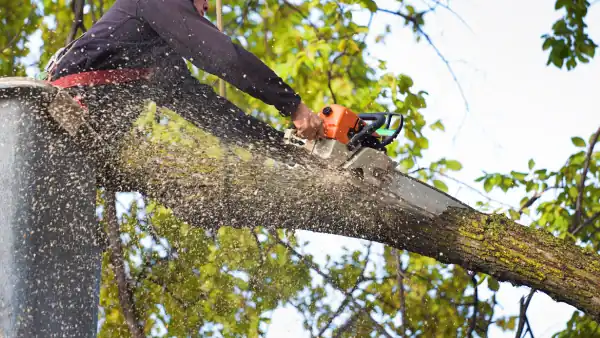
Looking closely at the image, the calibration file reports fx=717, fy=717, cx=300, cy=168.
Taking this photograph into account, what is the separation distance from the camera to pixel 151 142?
3.07 meters

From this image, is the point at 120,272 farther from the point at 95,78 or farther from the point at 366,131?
the point at 366,131

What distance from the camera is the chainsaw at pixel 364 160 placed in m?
3.05

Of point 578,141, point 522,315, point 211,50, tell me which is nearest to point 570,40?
point 578,141

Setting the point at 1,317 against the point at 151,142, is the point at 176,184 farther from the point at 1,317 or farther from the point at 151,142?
the point at 1,317

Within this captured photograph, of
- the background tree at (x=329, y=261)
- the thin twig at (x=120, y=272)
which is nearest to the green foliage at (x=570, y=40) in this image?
the background tree at (x=329, y=261)

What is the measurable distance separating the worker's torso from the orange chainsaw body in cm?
75

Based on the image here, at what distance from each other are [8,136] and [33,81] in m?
0.24

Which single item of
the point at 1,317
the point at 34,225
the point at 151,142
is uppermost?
the point at 151,142

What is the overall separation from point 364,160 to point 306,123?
0.29 m

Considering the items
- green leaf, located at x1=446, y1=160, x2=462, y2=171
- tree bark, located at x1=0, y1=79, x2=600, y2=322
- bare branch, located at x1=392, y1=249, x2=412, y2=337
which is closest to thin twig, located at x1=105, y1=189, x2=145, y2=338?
tree bark, located at x1=0, y1=79, x2=600, y2=322

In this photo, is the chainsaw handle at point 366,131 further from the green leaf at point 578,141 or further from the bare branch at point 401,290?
the green leaf at point 578,141

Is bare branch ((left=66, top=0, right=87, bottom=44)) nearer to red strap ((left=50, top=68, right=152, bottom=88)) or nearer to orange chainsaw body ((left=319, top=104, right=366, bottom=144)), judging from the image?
red strap ((left=50, top=68, right=152, bottom=88))

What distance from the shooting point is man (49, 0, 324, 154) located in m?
3.03

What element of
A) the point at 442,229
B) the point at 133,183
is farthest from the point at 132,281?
the point at 442,229
